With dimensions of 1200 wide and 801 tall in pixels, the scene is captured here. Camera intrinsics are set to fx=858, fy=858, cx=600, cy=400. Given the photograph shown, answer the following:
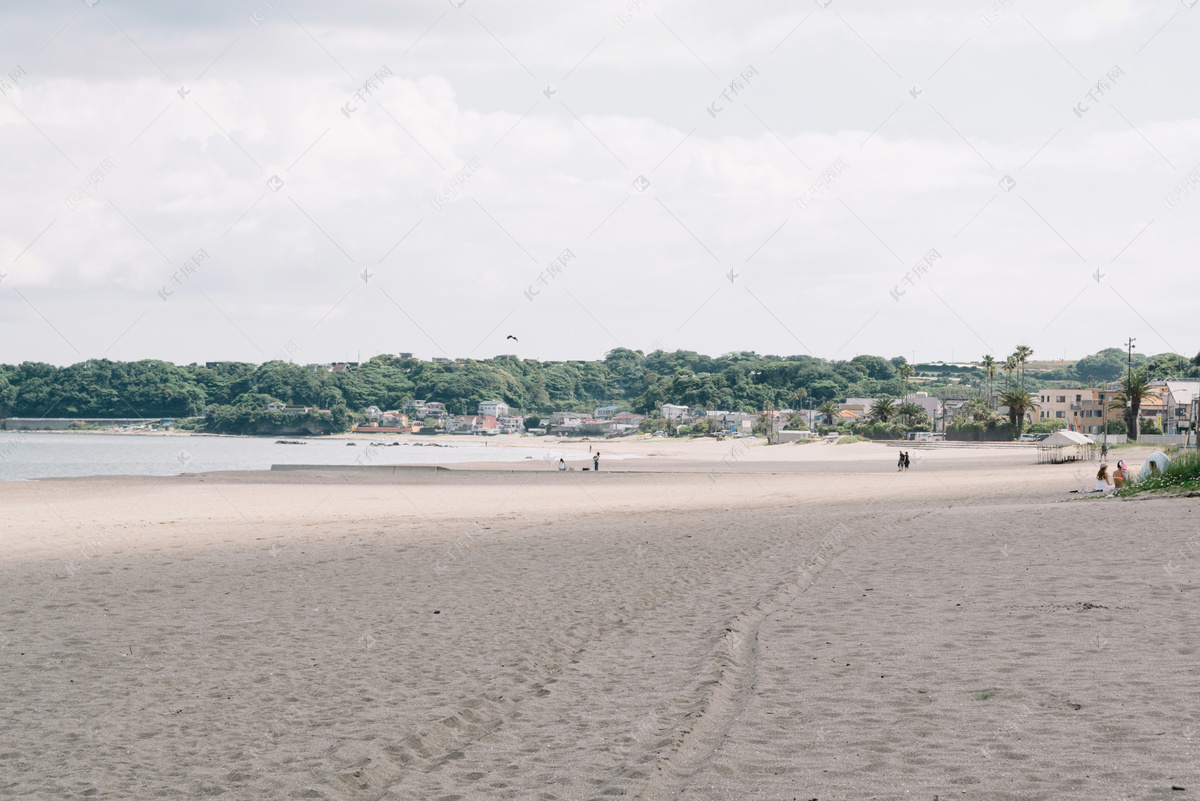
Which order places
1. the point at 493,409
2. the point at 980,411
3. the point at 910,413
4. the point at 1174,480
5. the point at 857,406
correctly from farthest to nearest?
1. the point at 493,409
2. the point at 857,406
3. the point at 910,413
4. the point at 980,411
5. the point at 1174,480

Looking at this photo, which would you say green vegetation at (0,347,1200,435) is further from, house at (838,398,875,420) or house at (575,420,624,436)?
house at (575,420,624,436)

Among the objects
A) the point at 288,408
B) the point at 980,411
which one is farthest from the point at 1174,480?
the point at 288,408

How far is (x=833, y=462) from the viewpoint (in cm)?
5738

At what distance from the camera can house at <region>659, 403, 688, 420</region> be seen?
16671 centimetres

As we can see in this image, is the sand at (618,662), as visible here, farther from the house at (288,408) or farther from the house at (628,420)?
the house at (628,420)

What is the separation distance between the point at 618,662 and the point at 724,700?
5.30ft

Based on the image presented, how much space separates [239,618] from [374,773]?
18.2 feet

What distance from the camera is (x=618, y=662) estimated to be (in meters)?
8.22

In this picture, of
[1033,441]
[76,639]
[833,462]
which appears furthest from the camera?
[1033,441]

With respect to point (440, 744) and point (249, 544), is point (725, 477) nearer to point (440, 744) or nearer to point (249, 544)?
point (249, 544)

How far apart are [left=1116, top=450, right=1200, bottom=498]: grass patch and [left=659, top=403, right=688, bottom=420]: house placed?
142 m

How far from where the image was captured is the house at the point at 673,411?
166712 millimetres

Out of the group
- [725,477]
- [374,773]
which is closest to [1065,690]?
[374,773]

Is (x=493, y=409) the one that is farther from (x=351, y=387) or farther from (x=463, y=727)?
(x=463, y=727)
